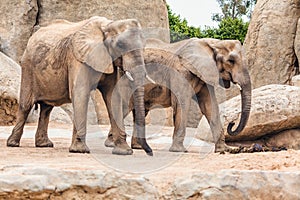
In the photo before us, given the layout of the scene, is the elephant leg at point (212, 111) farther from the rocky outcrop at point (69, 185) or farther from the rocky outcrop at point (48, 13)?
the rocky outcrop at point (48, 13)

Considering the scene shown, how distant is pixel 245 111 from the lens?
9.52 metres

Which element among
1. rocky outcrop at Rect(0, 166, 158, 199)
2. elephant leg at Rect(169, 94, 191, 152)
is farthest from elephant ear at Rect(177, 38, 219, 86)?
rocky outcrop at Rect(0, 166, 158, 199)

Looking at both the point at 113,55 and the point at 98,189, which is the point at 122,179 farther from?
the point at 113,55

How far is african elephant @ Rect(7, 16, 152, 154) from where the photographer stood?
8359mm

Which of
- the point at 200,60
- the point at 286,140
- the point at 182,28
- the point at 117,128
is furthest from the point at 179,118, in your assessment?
the point at 182,28

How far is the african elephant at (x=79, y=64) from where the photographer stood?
8.36 metres

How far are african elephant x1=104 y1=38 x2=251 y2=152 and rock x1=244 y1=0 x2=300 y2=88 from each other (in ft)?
27.0

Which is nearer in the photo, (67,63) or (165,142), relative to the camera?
(67,63)

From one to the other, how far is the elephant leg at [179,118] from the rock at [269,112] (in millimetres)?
2102

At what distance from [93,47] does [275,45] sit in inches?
415

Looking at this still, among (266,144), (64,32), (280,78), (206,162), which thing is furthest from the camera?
(280,78)

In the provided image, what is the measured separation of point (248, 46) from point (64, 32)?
402 inches

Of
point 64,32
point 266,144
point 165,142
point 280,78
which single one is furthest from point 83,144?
point 280,78

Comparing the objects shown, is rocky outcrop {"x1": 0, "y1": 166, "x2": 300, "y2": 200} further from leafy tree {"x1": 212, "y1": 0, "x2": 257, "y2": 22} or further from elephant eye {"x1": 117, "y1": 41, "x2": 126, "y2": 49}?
leafy tree {"x1": 212, "y1": 0, "x2": 257, "y2": 22}
